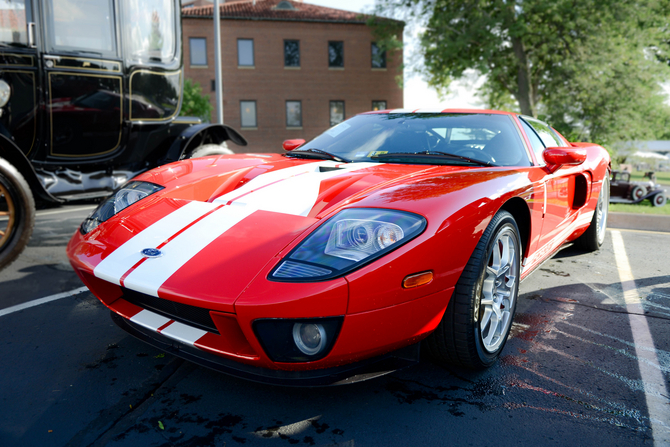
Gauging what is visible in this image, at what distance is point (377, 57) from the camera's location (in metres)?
30.7

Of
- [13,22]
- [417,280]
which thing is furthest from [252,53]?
[417,280]

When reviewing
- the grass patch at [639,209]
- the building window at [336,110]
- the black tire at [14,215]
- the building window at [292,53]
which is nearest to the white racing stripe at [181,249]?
the black tire at [14,215]

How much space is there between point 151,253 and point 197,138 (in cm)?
350

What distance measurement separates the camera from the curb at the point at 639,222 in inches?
251

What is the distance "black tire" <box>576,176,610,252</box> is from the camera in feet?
14.8

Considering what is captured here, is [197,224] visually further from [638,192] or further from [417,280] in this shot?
[638,192]

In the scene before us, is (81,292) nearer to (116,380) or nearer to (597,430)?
(116,380)

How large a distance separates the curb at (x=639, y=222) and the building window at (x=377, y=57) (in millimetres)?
25435

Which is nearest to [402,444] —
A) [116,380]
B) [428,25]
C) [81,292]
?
[116,380]

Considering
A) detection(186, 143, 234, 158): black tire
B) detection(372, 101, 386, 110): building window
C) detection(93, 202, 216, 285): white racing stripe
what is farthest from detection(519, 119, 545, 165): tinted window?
detection(372, 101, 386, 110): building window

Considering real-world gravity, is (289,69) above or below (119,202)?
above

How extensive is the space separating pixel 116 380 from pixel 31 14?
3.33 m

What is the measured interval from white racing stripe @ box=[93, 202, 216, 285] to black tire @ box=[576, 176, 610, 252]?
3650mm

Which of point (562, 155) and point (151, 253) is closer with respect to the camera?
point (151, 253)
